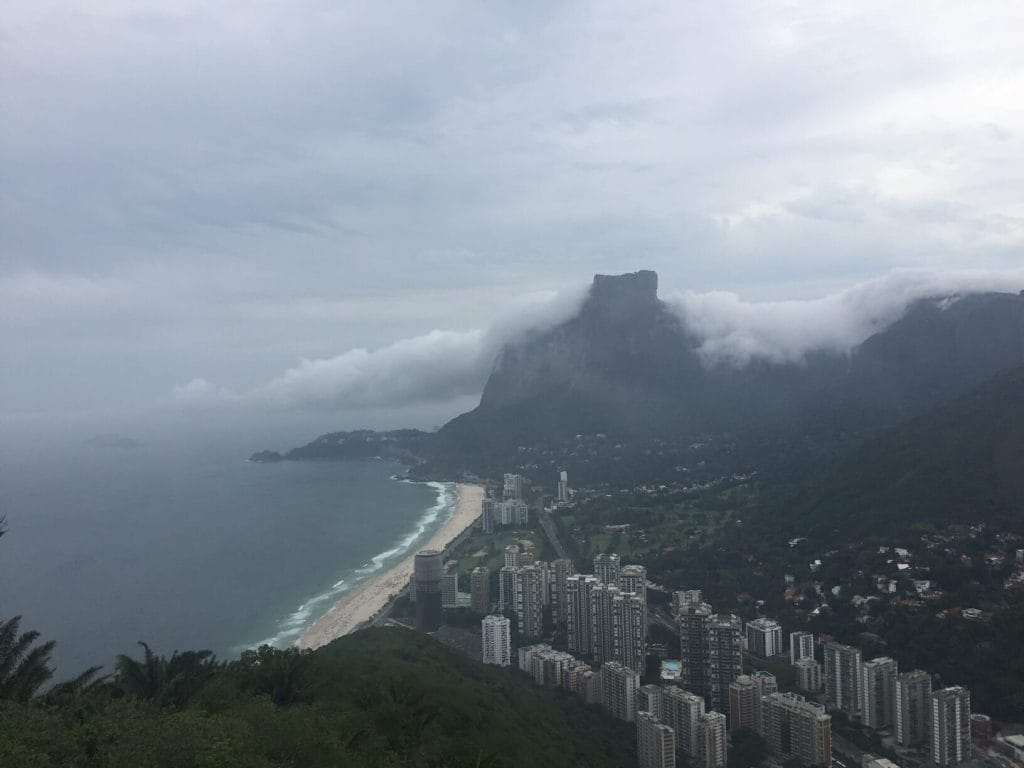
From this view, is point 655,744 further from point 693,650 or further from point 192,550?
point 192,550

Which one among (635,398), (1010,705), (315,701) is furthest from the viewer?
(635,398)

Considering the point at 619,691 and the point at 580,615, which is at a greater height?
the point at 580,615

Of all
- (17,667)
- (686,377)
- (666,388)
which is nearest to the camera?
(17,667)

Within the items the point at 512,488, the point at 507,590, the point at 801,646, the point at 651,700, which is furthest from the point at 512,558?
the point at 512,488

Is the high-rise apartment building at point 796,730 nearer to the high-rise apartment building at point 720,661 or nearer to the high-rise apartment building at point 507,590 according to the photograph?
the high-rise apartment building at point 720,661

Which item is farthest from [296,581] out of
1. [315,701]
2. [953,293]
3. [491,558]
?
[953,293]

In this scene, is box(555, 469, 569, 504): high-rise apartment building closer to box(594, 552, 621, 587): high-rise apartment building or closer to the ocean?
the ocean

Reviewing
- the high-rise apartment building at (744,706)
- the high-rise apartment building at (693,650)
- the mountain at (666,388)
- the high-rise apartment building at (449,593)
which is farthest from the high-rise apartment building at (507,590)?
the mountain at (666,388)

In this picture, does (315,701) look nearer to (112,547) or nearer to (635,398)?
(112,547)
